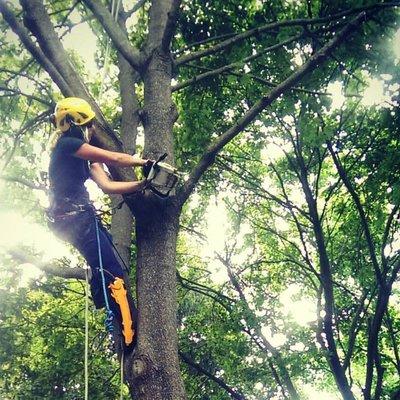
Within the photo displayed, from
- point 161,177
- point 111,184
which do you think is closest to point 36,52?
point 111,184

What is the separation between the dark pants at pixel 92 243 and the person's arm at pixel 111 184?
0.26 meters

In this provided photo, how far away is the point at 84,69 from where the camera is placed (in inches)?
304

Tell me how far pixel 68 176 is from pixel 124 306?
1.18 meters

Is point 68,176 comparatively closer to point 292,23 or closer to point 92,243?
point 92,243

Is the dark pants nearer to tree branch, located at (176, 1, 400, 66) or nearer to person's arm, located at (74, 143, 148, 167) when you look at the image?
person's arm, located at (74, 143, 148, 167)

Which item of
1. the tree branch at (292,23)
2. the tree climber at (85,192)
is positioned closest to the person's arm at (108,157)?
the tree climber at (85,192)

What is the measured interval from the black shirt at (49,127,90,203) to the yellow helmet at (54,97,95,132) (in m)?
0.09

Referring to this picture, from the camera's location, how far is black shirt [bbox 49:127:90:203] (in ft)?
10.7

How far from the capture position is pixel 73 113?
3141 mm

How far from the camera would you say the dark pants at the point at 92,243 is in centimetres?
311

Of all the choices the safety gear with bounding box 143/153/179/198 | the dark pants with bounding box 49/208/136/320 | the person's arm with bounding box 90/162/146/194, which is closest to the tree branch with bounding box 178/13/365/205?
the safety gear with bounding box 143/153/179/198

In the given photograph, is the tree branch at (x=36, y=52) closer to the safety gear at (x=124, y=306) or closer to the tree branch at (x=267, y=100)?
the tree branch at (x=267, y=100)

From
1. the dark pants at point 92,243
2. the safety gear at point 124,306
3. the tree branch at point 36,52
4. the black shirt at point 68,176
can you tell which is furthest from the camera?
the tree branch at point 36,52

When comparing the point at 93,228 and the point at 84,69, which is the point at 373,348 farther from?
the point at 84,69
